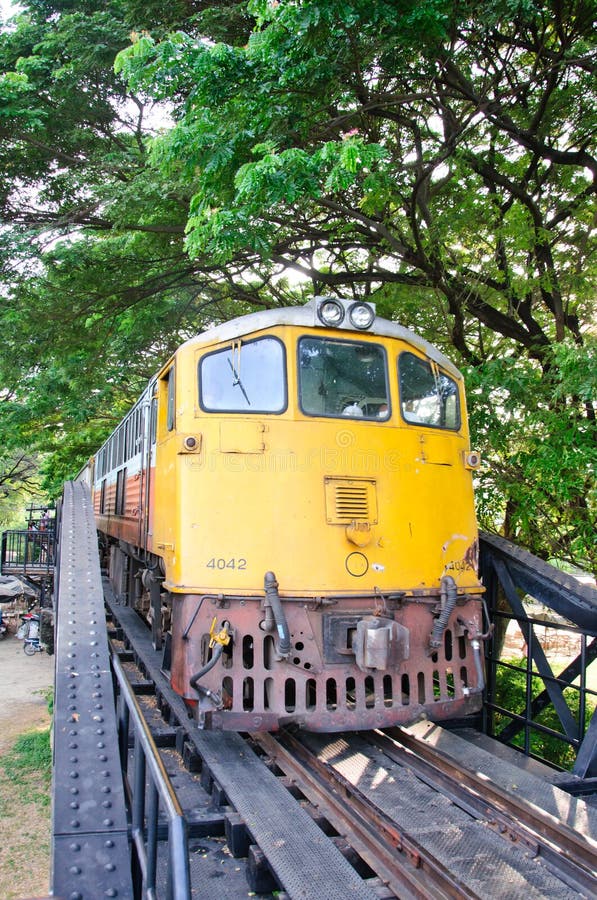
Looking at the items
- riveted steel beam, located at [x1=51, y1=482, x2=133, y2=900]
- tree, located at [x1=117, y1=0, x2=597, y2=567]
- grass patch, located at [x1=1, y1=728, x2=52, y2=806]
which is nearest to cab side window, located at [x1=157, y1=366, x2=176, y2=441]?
tree, located at [x1=117, y1=0, x2=597, y2=567]

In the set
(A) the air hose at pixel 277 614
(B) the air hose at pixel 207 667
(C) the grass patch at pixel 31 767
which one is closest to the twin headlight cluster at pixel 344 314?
(A) the air hose at pixel 277 614

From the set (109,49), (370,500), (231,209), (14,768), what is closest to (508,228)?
(231,209)

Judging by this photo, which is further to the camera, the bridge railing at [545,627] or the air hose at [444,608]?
the bridge railing at [545,627]

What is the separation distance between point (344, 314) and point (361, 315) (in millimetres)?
167

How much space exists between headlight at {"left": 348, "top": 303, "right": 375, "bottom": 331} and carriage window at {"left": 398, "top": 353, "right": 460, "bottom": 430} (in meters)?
0.46

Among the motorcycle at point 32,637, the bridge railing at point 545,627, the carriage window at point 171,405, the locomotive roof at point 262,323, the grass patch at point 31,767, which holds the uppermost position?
the locomotive roof at point 262,323

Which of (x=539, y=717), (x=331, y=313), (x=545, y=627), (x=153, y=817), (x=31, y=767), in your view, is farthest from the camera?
(x=539, y=717)

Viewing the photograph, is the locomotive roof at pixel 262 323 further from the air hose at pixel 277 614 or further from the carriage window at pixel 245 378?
the air hose at pixel 277 614

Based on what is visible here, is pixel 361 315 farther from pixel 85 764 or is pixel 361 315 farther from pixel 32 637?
pixel 32 637

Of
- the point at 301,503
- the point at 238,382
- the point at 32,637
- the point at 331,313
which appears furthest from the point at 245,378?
the point at 32,637

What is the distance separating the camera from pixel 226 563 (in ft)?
17.9

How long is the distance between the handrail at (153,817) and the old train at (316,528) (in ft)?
4.87

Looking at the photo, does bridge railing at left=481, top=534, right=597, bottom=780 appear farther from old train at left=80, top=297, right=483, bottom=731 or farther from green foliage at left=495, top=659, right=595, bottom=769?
green foliage at left=495, top=659, right=595, bottom=769

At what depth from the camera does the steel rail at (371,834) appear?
3711mm
